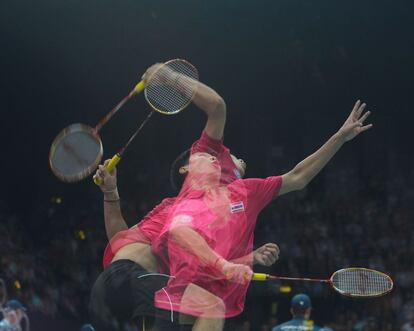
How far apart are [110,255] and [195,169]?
73 cm

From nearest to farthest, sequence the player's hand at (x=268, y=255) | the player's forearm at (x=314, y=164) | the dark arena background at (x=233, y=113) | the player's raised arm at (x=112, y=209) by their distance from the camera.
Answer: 1. the player's hand at (x=268, y=255)
2. the player's raised arm at (x=112, y=209)
3. the player's forearm at (x=314, y=164)
4. the dark arena background at (x=233, y=113)

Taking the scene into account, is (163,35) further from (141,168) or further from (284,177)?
(284,177)

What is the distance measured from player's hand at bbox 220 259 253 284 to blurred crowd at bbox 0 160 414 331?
245 inches

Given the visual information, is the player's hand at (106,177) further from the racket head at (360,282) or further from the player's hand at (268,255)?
the racket head at (360,282)

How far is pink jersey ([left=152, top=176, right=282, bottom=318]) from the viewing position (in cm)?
461

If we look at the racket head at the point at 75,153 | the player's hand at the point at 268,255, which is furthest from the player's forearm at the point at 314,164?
the racket head at the point at 75,153

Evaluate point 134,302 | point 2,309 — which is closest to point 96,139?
point 134,302

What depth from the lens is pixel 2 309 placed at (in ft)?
28.1

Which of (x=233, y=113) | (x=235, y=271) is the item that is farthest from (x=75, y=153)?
(x=233, y=113)

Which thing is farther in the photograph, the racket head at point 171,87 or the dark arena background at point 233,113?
the dark arena background at point 233,113

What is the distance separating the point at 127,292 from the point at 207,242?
0.57 metres

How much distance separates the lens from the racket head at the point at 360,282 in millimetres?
5496

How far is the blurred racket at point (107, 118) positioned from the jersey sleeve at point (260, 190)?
2.09ft

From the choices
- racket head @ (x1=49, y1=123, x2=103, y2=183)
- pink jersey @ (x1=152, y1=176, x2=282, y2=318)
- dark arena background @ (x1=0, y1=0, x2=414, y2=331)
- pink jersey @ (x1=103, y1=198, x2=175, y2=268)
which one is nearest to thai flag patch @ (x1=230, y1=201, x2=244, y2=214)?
pink jersey @ (x1=152, y1=176, x2=282, y2=318)
